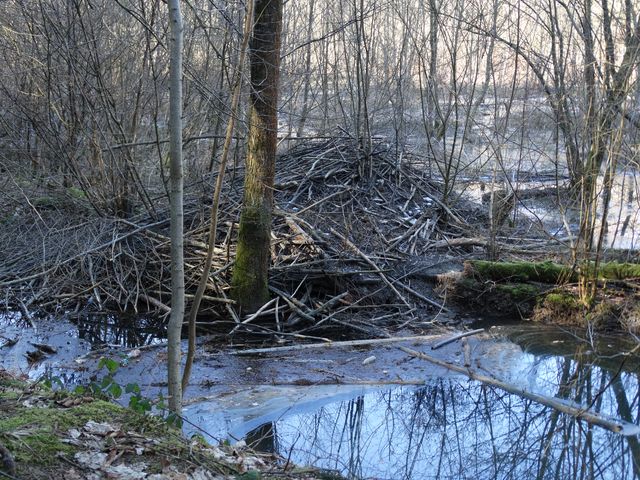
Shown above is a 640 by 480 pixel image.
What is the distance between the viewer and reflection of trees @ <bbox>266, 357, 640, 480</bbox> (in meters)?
5.71

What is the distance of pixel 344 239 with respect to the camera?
10.1 meters

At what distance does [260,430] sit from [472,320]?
4.36 metres

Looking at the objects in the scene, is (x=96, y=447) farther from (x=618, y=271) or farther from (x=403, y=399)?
(x=618, y=271)

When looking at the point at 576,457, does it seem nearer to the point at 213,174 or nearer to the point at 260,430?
the point at 260,430

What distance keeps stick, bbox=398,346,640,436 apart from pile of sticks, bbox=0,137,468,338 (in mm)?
1595

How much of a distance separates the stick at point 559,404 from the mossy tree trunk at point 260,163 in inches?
96.9

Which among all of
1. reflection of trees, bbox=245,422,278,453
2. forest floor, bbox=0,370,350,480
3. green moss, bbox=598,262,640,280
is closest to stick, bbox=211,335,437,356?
reflection of trees, bbox=245,422,278,453

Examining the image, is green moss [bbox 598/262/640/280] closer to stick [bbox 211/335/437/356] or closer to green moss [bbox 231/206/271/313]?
stick [bbox 211/335/437/356]

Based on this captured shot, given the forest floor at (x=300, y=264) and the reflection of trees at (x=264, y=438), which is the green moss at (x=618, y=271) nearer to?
the forest floor at (x=300, y=264)

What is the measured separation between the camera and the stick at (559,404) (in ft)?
20.3

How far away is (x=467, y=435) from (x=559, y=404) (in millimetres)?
995

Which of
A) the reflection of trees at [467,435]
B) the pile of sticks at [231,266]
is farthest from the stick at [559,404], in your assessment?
the pile of sticks at [231,266]

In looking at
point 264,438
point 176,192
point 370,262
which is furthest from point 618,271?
point 176,192

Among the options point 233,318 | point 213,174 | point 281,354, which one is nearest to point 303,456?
point 281,354
